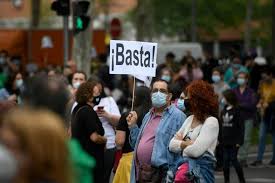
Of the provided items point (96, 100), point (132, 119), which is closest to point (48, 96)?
point (132, 119)

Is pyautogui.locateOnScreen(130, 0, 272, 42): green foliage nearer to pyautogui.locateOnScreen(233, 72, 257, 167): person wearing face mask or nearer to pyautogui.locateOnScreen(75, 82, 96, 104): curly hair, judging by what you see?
pyautogui.locateOnScreen(233, 72, 257, 167): person wearing face mask

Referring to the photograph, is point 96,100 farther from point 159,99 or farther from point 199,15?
point 199,15

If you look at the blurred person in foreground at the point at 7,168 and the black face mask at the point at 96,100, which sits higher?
the blurred person in foreground at the point at 7,168

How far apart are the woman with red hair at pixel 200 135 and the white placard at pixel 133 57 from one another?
286 cm

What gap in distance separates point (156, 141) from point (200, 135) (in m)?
0.73

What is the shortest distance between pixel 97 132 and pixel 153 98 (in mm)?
811

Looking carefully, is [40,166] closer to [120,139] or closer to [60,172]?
[60,172]

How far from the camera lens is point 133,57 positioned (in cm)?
1309

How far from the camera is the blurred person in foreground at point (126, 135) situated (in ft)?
37.7

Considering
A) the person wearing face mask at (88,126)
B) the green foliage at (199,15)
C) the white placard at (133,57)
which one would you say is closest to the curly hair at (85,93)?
the person wearing face mask at (88,126)

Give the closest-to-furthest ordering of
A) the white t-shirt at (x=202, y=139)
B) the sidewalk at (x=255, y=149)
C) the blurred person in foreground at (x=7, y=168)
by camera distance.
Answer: the blurred person in foreground at (x=7, y=168)
the white t-shirt at (x=202, y=139)
the sidewalk at (x=255, y=149)

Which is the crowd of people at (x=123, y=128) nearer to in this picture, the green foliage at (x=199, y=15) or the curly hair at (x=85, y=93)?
the curly hair at (x=85, y=93)

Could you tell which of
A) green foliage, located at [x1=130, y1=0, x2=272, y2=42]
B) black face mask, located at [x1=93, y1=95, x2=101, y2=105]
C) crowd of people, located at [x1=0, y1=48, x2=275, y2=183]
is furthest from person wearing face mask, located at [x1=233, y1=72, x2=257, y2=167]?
green foliage, located at [x1=130, y1=0, x2=272, y2=42]

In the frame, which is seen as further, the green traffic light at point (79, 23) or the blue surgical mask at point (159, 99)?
the green traffic light at point (79, 23)
